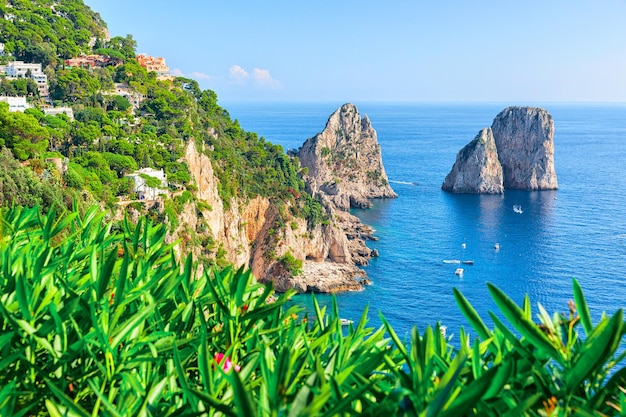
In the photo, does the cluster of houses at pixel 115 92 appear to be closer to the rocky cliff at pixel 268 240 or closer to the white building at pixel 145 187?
the white building at pixel 145 187

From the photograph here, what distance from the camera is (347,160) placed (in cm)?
6800

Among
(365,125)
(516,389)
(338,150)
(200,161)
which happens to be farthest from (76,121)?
(365,125)

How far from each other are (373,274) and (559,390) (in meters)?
38.3

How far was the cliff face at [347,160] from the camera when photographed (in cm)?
6397

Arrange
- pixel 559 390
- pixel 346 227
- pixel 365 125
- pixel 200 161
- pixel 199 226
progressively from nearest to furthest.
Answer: pixel 559 390 → pixel 199 226 → pixel 200 161 → pixel 346 227 → pixel 365 125

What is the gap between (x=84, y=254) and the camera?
14.8 feet

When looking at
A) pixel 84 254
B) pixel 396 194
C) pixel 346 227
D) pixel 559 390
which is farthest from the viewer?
pixel 396 194

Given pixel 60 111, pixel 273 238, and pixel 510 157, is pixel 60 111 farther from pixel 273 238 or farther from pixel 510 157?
pixel 510 157

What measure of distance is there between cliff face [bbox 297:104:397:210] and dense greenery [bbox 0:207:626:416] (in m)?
57.7

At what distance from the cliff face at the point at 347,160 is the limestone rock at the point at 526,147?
53.6ft

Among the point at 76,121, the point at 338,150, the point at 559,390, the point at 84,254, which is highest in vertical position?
the point at 559,390

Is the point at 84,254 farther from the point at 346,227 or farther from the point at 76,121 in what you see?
the point at 346,227

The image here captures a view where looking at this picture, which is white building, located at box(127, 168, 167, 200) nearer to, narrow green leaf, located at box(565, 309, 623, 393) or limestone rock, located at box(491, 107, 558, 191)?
narrow green leaf, located at box(565, 309, 623, 393)

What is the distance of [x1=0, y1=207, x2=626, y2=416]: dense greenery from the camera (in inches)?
82.6
